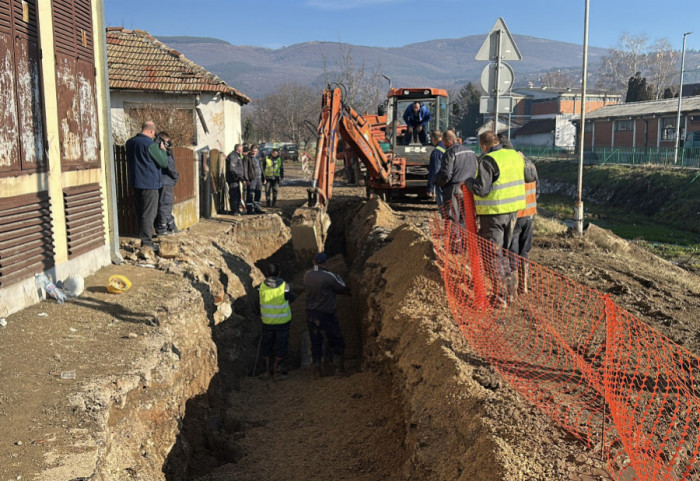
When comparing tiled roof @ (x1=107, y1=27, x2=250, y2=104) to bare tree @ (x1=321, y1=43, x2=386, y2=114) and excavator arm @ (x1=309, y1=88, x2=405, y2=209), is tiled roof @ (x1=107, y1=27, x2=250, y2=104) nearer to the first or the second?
excavator arm @ (x1=309, y1=88, x2=405, y2=209)

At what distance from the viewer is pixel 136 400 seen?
5469 millimetres

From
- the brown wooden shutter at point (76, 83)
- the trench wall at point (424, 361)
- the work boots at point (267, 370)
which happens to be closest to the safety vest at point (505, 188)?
the trench wall at point (424, 361)

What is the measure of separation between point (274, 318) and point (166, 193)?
3.53 metres

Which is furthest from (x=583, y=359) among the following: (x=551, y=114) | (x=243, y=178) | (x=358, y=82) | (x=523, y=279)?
(x=551, y=114)

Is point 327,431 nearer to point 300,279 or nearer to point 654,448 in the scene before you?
point 654,448

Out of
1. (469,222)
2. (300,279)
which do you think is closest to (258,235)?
(300,279)

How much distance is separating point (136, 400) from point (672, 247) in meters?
16.7

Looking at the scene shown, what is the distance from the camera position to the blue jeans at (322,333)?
881 cm

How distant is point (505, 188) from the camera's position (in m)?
7.17

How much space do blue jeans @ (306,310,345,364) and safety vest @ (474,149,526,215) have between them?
2809mm

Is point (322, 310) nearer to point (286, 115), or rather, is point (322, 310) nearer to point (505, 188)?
point (505, 188)

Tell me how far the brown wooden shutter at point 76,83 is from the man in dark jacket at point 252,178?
6.74 m

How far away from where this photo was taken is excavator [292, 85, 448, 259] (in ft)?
41.7

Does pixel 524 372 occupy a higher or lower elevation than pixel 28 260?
lower
